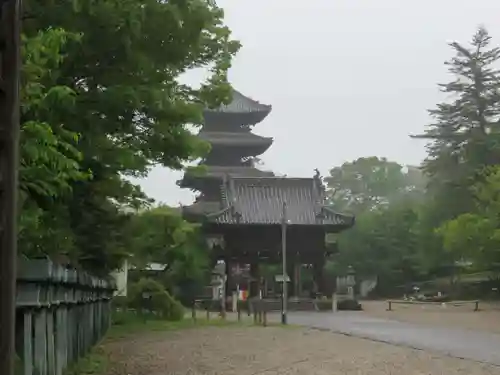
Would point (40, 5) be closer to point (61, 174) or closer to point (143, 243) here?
point (61, 174)

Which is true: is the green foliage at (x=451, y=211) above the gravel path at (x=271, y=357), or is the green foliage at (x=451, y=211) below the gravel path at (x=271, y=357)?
above

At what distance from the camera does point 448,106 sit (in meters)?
44.6

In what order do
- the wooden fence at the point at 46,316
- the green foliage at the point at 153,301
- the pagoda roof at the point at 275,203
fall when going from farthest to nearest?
the pagoda roof at the point at 275,203 → the green foliage at the point at 153,301 → the wooden fence at the point at 46,316

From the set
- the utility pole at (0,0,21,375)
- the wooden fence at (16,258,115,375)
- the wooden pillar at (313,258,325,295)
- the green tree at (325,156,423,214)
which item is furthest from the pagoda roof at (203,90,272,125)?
the utility pole at (0,0,21,375)

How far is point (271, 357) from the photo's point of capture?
1391 centimetres

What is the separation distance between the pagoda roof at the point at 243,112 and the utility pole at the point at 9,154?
4482cm

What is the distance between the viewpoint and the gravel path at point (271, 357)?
38.3ft

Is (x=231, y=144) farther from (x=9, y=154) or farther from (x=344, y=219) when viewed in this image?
(x=9, y=154)

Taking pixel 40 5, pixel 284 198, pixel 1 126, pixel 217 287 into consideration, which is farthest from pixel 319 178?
pixel 1 126

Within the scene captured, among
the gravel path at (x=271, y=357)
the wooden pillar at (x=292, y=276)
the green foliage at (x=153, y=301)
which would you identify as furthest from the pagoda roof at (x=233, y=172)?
the gravel path at (x=271, y=357)

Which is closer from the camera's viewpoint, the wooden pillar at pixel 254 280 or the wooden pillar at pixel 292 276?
the wooden pillar at pixel 292 276

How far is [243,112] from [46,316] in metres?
41.9

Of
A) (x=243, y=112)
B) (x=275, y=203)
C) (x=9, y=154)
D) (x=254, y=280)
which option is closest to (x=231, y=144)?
(x=243, y=112)

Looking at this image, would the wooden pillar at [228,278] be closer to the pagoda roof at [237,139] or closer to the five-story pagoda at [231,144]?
the five-story pagoda at [231,144]
